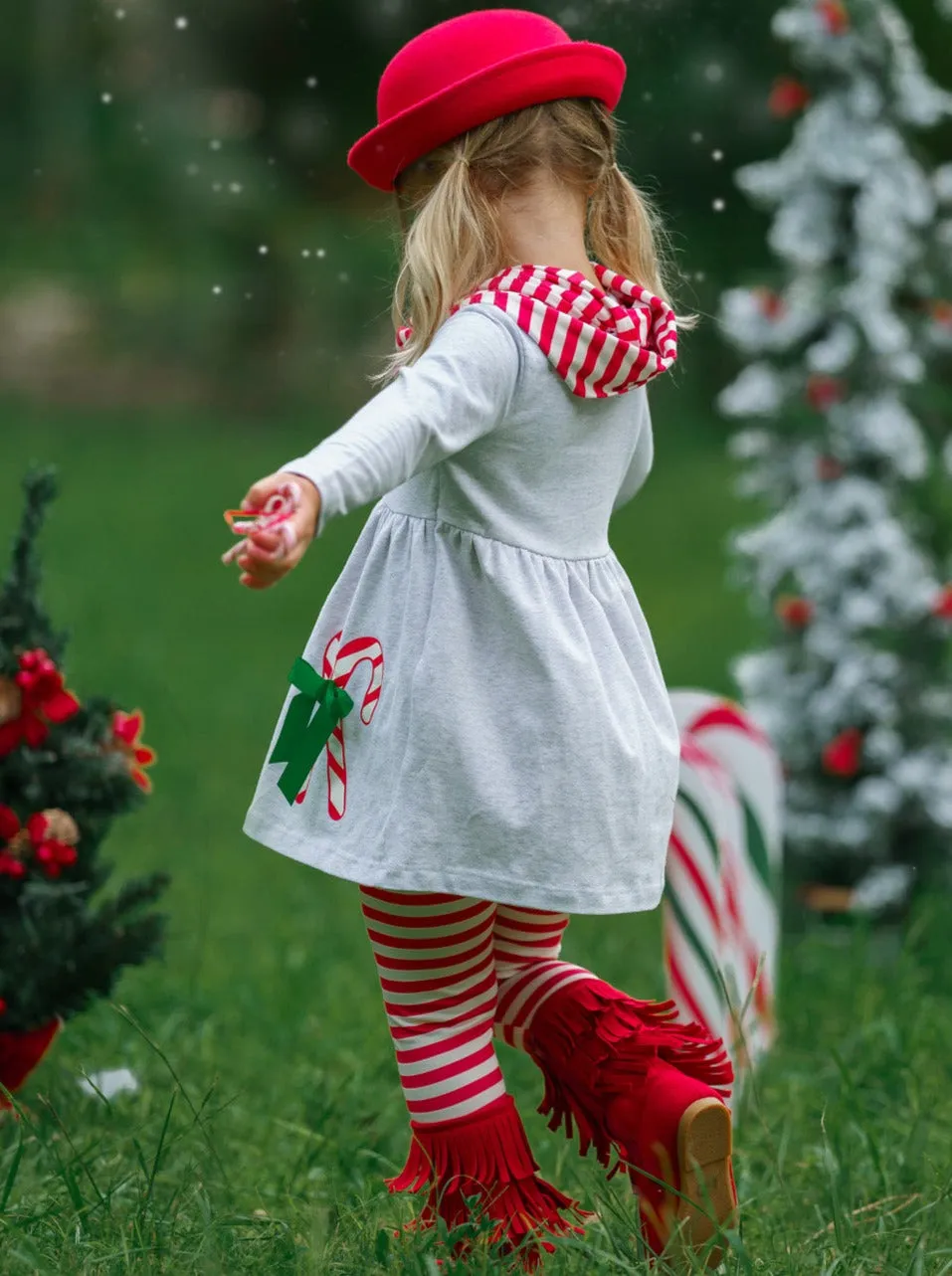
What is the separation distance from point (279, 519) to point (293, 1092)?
170 cm

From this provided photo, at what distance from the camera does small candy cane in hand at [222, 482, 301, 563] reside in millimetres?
1722

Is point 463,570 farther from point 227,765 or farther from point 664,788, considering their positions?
point 227,765

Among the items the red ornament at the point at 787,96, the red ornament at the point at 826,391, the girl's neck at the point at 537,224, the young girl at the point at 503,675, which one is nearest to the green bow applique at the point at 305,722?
the young girl at the point at 503,675

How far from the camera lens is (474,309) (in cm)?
202

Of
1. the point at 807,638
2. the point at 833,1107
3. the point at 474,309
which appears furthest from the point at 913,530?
the point at 474,309

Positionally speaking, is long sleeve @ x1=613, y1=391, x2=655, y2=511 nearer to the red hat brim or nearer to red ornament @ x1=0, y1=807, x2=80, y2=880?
the red hat brim

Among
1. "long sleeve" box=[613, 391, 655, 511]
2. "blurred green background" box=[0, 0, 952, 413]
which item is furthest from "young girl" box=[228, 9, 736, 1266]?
"blurred green background" box=[0, 0, 952, 413]

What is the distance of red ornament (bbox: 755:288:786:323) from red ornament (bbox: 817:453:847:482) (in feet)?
1.26

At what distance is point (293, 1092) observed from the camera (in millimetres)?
3174

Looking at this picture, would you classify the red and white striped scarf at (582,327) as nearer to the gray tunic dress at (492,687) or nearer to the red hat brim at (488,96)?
the gray tunic dress at (492,687)

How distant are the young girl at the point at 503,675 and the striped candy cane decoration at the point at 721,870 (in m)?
0.83

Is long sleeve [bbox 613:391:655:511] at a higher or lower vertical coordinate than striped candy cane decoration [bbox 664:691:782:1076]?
higher

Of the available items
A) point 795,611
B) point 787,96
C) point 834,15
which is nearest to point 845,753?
point 795,611

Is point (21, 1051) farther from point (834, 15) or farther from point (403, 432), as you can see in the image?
point (834, 15)
